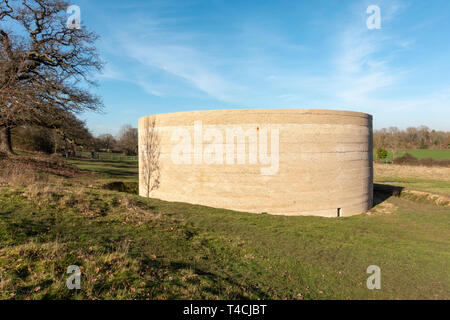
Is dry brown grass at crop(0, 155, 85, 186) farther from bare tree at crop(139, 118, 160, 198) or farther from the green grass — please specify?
bare tree at crop(139, 118, 160, 198)

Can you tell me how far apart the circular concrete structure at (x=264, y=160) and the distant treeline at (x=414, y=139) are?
226 feet

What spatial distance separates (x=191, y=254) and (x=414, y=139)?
10791cm

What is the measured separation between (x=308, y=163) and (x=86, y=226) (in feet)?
39.5

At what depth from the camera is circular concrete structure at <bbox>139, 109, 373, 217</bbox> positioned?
47.4 ft

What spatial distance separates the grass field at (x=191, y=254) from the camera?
182 inches

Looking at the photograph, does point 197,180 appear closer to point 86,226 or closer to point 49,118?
point 86,226

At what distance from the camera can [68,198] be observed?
938 cm

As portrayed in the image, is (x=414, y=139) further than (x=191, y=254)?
Yes

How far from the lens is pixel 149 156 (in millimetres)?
17547

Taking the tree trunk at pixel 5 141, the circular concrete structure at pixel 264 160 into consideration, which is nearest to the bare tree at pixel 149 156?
the circular concrete structure at pixel 264 160

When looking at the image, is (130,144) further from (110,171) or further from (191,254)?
(191,254)

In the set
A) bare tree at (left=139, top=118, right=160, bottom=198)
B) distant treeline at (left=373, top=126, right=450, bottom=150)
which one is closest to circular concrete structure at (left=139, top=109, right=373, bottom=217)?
bare tree at (left=139, top=118, right=160, bottom=198)

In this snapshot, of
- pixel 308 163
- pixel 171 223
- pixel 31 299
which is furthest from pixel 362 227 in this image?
pixel 31 299

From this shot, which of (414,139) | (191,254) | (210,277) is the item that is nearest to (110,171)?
(191,254)
